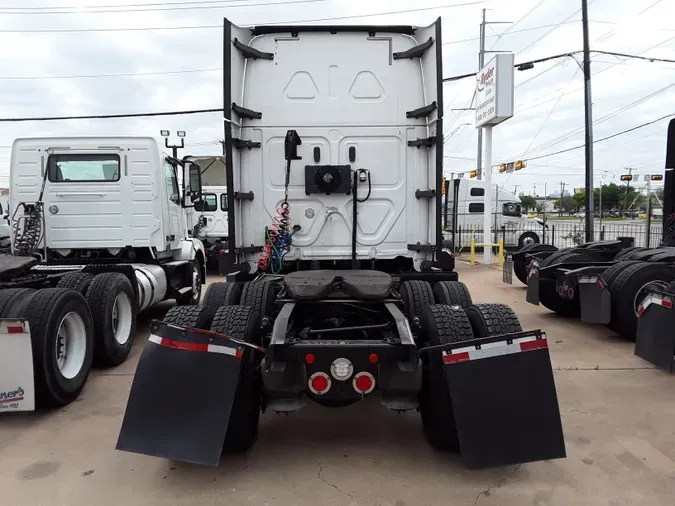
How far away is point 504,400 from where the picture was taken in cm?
307

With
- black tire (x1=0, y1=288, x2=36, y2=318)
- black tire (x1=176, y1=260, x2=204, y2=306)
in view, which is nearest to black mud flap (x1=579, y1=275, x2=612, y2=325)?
black tire (x1=176, y1=260, x2=204, y2=306)

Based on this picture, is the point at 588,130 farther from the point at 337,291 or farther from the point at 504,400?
the point at 504,400

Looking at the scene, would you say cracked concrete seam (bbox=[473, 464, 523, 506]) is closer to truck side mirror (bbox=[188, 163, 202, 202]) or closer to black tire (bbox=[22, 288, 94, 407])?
black tire (bbox=[22, 288, 94, 407])

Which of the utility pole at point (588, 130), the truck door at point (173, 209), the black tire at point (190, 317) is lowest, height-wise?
the black tire at point (190, 317)

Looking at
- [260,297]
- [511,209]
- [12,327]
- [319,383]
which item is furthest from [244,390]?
[511,209]

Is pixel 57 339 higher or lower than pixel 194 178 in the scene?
lower

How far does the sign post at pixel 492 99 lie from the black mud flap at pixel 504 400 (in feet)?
44.9

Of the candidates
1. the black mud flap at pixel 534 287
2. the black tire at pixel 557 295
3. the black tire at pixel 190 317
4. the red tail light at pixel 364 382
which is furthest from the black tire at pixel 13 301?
the black tire at pixel 557 295

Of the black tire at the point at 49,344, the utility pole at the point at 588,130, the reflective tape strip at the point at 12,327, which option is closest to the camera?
the reflective tape strip at the point at 12,327

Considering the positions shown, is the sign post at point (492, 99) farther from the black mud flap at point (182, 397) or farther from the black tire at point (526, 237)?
the black mud flap at point (182, 397)

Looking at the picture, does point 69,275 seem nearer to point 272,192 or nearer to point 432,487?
point 272,192

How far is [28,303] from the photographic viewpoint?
14.7 feet

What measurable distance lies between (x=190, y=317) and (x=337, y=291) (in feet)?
3.76

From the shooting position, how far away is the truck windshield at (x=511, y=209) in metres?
24.3
